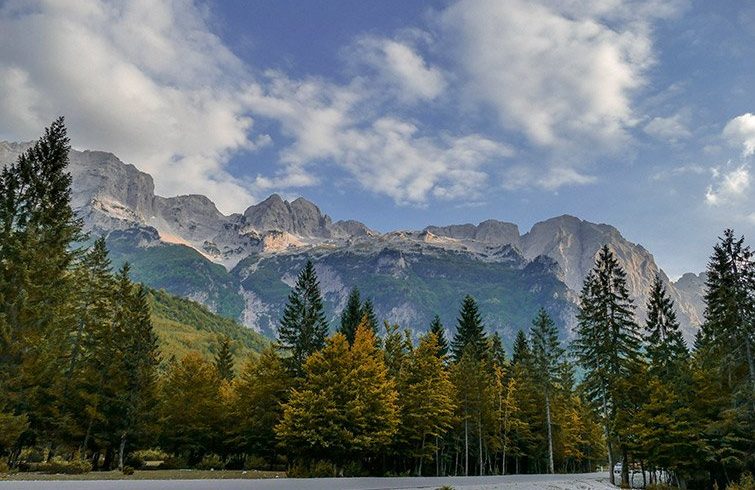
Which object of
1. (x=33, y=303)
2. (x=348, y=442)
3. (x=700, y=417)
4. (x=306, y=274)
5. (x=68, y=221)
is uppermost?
(x=306, y=274)

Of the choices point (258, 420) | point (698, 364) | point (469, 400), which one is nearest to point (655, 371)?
point (698, 364)

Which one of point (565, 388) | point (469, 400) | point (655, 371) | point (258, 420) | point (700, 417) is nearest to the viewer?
point (700, 417)

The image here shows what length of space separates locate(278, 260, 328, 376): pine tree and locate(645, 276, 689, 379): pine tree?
101 feet

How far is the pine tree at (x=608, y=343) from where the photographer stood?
145ft

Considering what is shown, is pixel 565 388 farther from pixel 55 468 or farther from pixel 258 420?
pixel 55 468

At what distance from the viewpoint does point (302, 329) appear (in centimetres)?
5475

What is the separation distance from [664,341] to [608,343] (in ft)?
15.1

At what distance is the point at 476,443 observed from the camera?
2359 inches

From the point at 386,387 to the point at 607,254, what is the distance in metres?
24.9

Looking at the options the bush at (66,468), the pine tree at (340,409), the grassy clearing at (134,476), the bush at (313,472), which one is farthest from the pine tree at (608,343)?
the bush at (66,468)

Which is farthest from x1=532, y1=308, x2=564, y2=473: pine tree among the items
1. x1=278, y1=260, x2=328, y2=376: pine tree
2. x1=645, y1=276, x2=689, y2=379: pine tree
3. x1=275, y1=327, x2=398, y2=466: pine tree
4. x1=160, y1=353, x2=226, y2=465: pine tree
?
x1=160, y1=353, x2=226, y2=465: pine tree

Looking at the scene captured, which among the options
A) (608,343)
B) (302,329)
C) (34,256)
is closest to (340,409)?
(302,329)

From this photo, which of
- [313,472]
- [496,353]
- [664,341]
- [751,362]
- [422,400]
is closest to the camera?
→ [751,362]

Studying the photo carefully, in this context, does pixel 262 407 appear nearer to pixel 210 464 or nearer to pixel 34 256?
pixel 210 464
